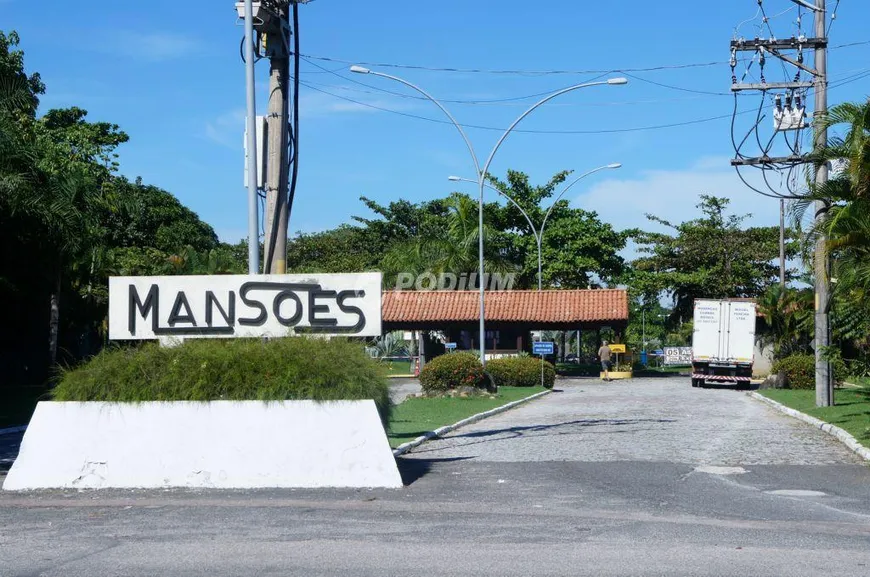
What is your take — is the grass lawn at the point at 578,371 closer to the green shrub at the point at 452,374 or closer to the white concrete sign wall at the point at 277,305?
the green shrub at the point at 452,374

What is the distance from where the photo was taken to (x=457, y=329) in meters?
49.3

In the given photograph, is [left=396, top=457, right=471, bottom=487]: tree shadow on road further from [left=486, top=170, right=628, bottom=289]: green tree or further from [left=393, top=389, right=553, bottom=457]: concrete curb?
[left=486, top=170, right=628, bottom=289]: green tree

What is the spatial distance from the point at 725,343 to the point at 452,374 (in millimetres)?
14321

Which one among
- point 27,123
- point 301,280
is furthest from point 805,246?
point 27,123

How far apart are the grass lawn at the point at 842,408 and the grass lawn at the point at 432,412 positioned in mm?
7255

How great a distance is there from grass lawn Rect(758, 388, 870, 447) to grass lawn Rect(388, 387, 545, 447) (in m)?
7.25

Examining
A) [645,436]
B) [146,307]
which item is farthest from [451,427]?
[146,307]

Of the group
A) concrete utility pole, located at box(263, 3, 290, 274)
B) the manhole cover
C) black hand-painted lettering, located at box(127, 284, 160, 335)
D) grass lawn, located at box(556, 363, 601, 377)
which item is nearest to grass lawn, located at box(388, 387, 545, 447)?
concrete utility pole, located at box(263, 3, 290, 274)

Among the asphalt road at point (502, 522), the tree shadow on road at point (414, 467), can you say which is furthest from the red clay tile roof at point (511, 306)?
the tree shadow on road at point (414, 467)

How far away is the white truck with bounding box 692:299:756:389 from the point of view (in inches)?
1540

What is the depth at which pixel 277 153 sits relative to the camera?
14992 mm

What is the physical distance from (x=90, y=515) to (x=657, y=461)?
7.76 m

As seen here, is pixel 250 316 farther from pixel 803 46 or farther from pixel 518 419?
pixel 803 46

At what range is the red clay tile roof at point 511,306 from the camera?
4722 cm
